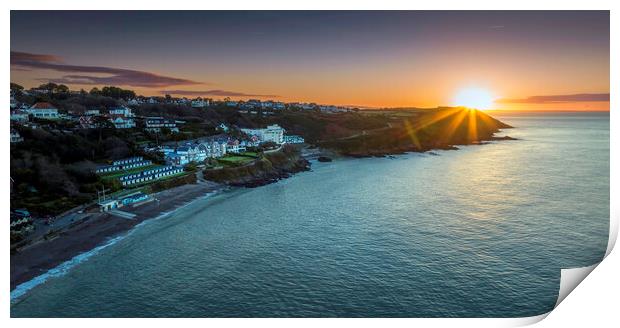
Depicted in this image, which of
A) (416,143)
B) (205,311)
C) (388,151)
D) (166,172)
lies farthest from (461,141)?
(205,311)

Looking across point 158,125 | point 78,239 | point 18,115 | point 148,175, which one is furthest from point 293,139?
point 78,239

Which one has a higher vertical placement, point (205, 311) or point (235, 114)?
point (235, 114)

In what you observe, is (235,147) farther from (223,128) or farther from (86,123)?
(86,123)

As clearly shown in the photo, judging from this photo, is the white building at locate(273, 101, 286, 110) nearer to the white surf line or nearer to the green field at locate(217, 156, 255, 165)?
the green field at locate(217, 156, 255, 165)

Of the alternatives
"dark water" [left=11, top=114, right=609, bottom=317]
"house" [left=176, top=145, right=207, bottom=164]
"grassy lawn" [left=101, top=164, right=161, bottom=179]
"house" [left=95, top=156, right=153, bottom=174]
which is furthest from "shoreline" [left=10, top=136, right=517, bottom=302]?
"house" [left=176, top=145, right=207, bottom=164]

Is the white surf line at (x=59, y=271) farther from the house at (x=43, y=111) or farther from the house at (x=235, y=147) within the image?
the house at (x=235, y=147)
